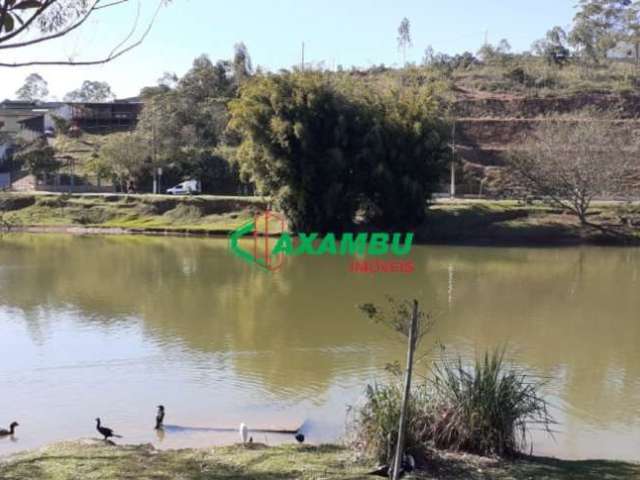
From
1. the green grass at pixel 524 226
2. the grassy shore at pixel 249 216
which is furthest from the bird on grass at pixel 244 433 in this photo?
the green grass at pixel 524 226

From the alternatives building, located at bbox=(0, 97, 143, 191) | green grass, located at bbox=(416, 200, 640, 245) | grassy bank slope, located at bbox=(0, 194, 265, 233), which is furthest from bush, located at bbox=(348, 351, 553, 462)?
building, located at bbox=(0, 97, 143, 191)

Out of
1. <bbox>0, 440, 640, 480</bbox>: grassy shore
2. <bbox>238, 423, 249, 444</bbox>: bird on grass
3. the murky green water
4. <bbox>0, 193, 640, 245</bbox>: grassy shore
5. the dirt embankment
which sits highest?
the dirt embankment

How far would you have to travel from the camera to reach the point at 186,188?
4734cm

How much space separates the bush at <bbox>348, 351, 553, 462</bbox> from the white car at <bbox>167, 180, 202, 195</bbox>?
39.8 m

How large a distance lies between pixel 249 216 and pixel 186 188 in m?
A: 10.1

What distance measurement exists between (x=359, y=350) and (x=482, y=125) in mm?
42622

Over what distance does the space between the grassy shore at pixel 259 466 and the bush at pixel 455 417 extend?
0.84 ft

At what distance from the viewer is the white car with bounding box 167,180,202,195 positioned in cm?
4672

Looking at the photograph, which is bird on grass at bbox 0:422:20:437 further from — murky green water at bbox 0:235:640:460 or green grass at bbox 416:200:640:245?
green grass at bbox 416:200:640:245

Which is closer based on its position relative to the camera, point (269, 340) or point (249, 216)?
point (269, 340)

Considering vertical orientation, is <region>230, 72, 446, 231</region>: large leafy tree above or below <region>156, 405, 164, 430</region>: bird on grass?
above

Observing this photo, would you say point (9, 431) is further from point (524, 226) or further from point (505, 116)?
point (505, 116)

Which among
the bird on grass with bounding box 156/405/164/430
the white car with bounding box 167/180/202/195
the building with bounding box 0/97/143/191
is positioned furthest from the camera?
Result: the building with bounding box 0/97/143/191

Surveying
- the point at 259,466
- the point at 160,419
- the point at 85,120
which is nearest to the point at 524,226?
the point at 160,419
